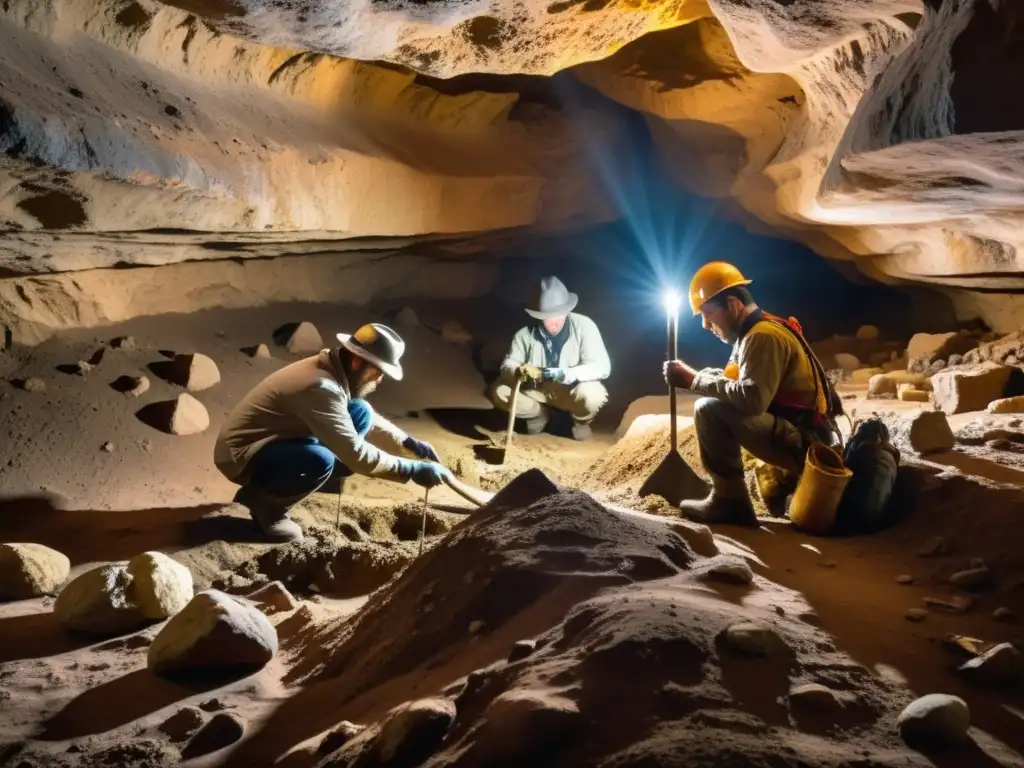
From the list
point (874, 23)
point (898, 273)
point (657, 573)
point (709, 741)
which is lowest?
point (657, 573)

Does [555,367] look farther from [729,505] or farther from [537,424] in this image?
[729,505]

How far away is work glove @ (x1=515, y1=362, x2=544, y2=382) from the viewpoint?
23.8 ft

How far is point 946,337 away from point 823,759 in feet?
23.5

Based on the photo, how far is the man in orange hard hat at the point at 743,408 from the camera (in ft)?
13.3

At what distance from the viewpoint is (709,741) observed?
64.5 inches

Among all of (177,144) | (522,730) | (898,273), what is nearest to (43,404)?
(177,144)

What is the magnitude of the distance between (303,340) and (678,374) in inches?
158

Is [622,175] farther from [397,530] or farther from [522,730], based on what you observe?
[522,730]

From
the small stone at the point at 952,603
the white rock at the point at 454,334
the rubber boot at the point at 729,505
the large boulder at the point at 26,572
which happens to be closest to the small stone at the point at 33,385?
the large boulder at the point at 26,572

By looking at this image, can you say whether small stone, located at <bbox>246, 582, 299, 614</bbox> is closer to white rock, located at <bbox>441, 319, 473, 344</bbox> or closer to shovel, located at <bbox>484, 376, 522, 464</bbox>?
shovel, located at <bbox>484, 376, 522, 464</bbox>

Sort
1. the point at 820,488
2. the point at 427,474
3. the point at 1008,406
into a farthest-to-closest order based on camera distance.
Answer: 1. the point at 1008,406
2. the point at 427,474
3. the point at 820,488

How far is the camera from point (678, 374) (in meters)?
4.42

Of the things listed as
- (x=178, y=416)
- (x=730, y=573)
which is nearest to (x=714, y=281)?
(x=730, y=573)

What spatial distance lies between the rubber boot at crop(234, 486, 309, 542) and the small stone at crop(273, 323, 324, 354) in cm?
281
